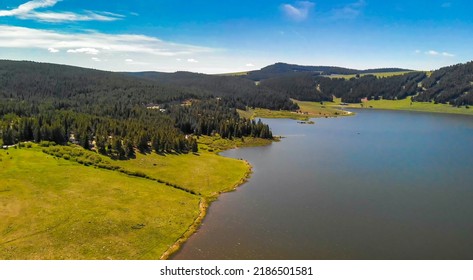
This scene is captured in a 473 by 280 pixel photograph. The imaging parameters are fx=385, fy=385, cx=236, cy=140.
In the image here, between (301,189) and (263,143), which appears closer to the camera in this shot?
(301,189)

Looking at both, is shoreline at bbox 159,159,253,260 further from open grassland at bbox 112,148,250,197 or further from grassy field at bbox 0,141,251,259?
open grassland at bbox 112,148,250,197

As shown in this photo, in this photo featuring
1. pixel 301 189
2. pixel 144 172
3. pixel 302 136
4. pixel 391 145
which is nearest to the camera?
pixel 301 189

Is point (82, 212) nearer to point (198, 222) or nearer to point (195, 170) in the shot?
point (198, 222)

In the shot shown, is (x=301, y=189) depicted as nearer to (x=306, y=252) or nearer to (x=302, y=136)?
(x=306, y=252)

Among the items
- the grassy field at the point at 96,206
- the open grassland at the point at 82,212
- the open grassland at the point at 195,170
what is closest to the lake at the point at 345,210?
the open grassland at the point at 195,170

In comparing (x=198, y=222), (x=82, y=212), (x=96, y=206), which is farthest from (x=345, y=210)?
(x=82, y=212)

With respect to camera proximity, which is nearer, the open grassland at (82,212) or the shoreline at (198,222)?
the open grassland at (82,212)

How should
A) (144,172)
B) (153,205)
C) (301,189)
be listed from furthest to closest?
(144,172) → (301,189) → (153,205)

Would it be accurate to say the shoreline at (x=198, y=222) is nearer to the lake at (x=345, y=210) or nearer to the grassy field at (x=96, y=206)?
the grassy field at (x=96, y=206)

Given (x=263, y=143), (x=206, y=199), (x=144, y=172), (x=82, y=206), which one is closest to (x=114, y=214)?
(x=82, y=206)
